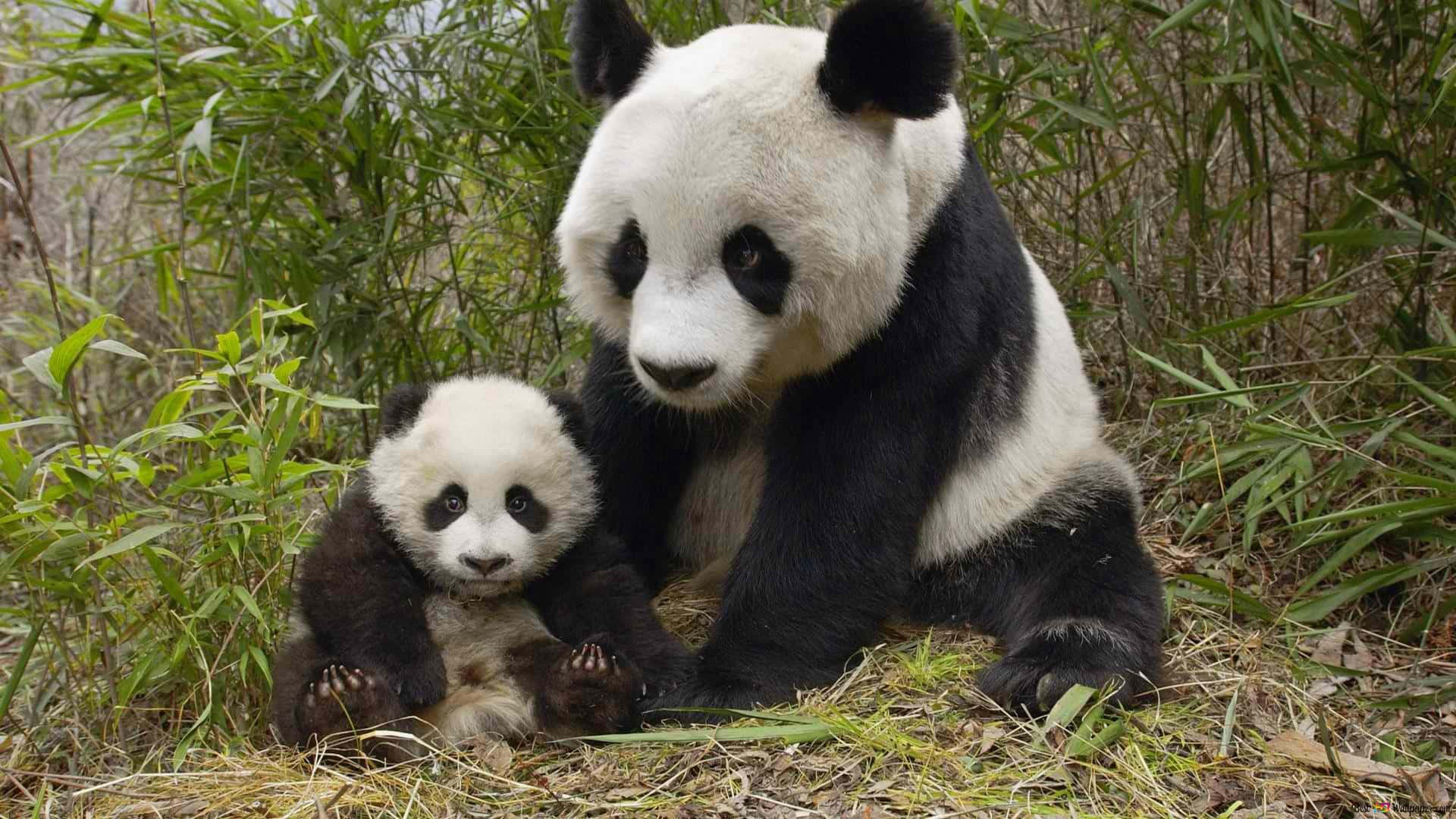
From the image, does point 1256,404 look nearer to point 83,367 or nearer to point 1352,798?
point 1352,798

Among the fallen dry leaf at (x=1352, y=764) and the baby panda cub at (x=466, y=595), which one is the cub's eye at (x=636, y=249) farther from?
the fallen dry leaf at (x=1352, y=764)

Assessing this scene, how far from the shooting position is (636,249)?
256cm

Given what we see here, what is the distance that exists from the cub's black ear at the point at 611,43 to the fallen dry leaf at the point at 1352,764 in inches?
75.4

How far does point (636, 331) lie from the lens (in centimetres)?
248

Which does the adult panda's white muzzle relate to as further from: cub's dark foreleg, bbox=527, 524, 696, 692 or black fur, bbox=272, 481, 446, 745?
black fur, bbox=272, 481, 446, 745

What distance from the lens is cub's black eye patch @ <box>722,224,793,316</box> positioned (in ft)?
8.07

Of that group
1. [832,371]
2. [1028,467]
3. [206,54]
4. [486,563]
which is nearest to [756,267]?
[832,371]

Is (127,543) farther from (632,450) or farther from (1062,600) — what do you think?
(1062,600)

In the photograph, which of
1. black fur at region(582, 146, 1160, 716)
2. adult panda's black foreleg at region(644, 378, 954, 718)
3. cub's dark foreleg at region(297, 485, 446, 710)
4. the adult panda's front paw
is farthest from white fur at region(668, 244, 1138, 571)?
cub's dark foreleg at region(297, 485, 446, 710)

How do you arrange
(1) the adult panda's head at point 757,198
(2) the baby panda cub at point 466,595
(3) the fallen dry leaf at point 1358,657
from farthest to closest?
(3) the fallen dry leaf at point 1358,657
(2) the baby panda cub at point 466,595
(1) the adult panda's head at point 757,198

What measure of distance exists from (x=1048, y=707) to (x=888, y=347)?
822 mm

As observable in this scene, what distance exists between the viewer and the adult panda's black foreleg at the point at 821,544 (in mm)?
2787

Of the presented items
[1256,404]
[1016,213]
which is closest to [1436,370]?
[1256,404]

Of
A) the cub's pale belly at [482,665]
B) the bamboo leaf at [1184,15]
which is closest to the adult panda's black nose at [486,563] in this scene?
the cub's pale belly at [482,665]
